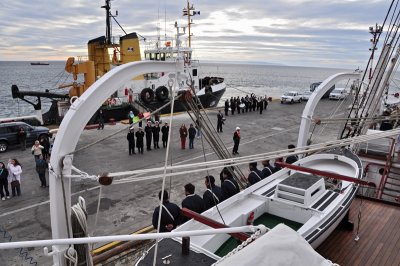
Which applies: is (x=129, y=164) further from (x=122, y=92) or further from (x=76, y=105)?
(x=122, y=92)

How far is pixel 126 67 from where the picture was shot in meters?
4.77

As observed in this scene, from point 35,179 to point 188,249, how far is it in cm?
913

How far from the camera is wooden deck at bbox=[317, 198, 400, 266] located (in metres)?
6.18

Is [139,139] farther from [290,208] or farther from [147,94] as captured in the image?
[290,208]

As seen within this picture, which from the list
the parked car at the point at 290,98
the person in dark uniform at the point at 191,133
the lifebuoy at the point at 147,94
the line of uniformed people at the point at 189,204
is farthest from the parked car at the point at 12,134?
the parked car at the point at 290,98

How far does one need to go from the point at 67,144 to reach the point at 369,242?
624 centimetres

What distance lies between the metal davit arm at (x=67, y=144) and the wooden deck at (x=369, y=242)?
16.1ft

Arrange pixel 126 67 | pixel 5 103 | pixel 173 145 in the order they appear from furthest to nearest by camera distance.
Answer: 1. pixel 5 103
2. pixel 173 145
3. pixel 126 67

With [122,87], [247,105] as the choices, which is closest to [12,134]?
[122,87]

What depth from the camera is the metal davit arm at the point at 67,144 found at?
4.37 meters

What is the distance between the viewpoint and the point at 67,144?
441 centimetres

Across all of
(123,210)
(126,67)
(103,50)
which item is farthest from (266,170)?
(103,50)

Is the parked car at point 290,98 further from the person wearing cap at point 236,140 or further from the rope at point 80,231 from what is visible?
the rope at point 80,231

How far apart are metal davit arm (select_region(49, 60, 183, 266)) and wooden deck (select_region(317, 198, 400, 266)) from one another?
4.91 metres
